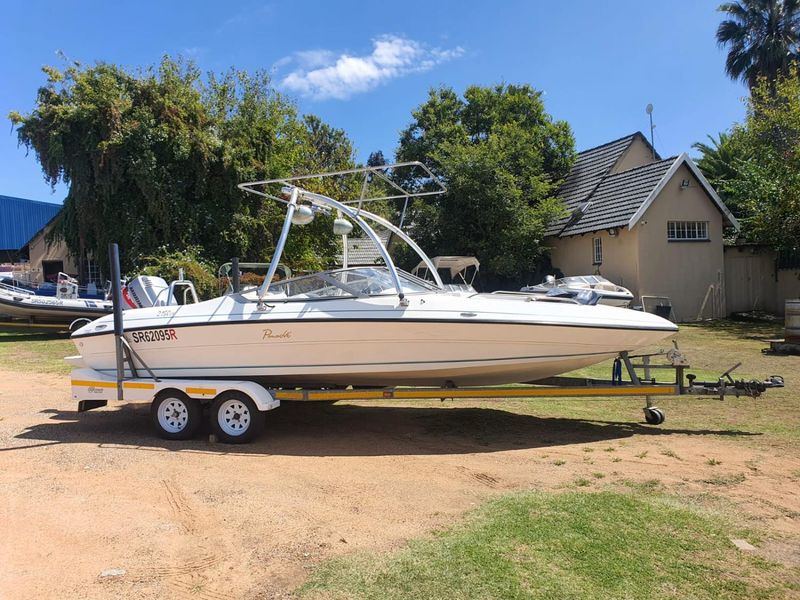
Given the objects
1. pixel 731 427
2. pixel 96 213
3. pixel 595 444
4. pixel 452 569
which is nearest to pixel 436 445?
pixel 595 444

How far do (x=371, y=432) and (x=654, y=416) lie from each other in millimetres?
3142

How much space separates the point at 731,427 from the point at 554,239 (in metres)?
16.6

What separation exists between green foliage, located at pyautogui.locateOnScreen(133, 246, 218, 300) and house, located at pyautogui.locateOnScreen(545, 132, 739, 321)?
1263 centimetres

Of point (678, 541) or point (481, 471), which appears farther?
point (481, 471)

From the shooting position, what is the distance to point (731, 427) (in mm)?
6320

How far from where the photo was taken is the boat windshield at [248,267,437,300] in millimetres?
6105

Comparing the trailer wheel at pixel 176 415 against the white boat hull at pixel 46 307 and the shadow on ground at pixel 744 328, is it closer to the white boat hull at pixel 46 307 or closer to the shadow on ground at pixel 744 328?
the white boat hull at pixel 46 307

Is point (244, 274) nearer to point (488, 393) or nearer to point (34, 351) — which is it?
point (34, 351)

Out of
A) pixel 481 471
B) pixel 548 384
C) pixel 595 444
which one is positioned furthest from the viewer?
pixel 548 384

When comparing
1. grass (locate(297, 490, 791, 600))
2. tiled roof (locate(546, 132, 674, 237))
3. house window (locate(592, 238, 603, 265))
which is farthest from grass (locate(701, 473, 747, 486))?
house window (locate(592, 238, 603, 265))

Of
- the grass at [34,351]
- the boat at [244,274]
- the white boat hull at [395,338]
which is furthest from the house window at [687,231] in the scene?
the grass at [34,351]

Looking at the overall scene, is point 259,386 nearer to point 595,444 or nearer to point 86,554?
point 86,554

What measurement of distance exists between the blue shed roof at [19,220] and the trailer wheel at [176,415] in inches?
1067

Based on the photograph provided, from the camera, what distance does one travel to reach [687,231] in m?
19.4
